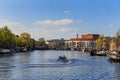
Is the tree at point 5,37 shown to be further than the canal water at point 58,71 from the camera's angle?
Yes

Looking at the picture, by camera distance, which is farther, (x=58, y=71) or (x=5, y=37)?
(x=5, y=37)

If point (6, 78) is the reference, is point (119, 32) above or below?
above

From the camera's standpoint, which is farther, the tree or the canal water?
the tree

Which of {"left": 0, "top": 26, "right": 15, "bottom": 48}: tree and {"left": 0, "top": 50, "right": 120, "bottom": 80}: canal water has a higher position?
{"left": 0, "top": 26, "right": 15, "bottom": 48}: tree

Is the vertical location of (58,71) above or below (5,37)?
below

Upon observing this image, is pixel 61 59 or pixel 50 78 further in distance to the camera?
pixel 61 59

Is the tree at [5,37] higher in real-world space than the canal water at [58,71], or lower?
higher

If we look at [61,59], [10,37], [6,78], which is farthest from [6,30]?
[6,78]

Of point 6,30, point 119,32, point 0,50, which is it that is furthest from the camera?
point 6,30

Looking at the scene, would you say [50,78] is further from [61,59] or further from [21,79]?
[61,59]

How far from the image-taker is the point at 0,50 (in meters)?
159

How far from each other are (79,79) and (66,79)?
75.0 inches

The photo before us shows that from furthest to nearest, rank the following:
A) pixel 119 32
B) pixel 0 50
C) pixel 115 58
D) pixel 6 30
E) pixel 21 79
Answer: pixel 6 30 < pixel 0 50 < pixel 119 32 < pixel 115 58 < pixel 21 79

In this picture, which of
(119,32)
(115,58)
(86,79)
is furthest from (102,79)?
(119,32)
